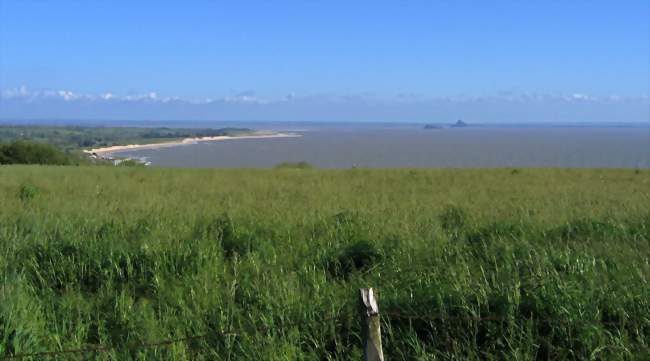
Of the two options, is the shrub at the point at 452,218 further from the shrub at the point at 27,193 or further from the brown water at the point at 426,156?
the brown water at the point at 426,156

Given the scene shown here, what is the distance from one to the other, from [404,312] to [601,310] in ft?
5.25

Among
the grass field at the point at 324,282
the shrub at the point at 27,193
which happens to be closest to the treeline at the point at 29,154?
the shrub at the point at 27,193

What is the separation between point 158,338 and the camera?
5.19 metres

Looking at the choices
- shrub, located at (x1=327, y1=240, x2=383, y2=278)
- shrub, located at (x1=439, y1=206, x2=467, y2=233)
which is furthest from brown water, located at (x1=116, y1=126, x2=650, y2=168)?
shrub, located at (x1=327, y1=240, x2=383, y2=278)

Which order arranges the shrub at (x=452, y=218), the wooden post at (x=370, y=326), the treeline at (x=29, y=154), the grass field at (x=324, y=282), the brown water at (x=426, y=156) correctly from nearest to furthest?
1. the wooden post at (x=370, y=326)
2. the grass field at (x=324, y=282)
3. the shrub at (x=452, y=218)
4. the treeline at (x=29, y=154)
5. the brown water at (x=426, y=156)

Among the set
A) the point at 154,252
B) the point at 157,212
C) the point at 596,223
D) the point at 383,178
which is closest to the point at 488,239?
the point at 596,223

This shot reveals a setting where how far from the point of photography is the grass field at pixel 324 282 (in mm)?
4844

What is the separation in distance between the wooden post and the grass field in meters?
0.94

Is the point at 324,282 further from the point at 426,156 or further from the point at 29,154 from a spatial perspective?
the point at 426,156

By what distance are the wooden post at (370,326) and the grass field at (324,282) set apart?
0.94 meters

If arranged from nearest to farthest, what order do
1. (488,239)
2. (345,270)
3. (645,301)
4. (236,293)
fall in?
(645,301), (236,293), (345,270), (488,239)

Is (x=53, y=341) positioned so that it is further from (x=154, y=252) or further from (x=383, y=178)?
(x=383, y=178)

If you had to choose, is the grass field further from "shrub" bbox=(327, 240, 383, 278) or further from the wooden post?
the wooden post

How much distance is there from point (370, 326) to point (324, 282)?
2.51 meters
